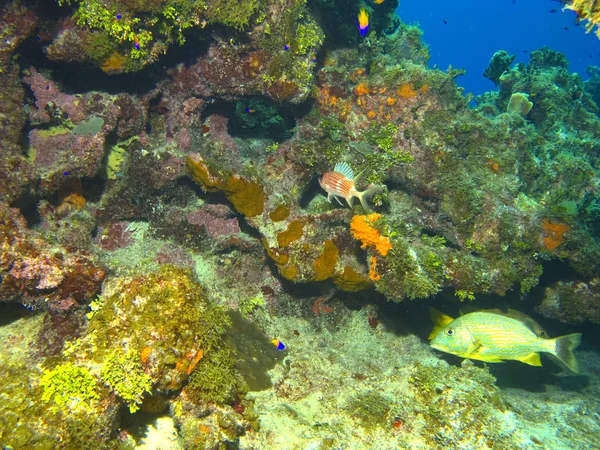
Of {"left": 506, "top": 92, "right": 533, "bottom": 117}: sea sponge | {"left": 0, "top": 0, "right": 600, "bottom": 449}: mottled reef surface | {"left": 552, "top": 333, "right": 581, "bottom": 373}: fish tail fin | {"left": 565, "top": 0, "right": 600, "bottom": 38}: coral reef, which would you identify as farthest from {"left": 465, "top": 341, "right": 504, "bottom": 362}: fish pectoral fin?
{"left": 506, "top": 92, "right": 533, "bottom": 117}: sea sponge

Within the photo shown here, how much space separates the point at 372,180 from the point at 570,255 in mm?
3756

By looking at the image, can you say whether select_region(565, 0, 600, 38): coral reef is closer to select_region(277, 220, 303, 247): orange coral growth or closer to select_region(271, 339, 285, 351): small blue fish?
select_region(277, 220, 303, 247): orange coral growth

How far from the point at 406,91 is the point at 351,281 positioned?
15.3ft

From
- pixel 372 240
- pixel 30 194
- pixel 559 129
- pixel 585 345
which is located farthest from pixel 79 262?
pixel 559 129

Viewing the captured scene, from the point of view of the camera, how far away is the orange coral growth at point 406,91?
287 inches

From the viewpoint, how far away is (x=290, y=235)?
5.60 meters

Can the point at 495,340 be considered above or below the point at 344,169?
below

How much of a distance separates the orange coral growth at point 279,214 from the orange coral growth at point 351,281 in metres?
1.42

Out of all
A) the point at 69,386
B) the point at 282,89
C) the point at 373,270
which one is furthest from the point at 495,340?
the point at 282,89

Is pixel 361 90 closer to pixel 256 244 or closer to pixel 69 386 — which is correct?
pixel 256 244

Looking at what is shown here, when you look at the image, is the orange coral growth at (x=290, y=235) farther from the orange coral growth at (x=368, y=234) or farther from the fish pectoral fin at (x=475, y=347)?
the fish pectoral fin at (x=475, y=347)

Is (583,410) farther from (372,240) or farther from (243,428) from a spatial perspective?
(243,428)

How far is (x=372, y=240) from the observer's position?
5316mm

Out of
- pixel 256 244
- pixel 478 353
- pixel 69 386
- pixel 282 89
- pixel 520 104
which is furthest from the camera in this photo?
pixel 520 104
